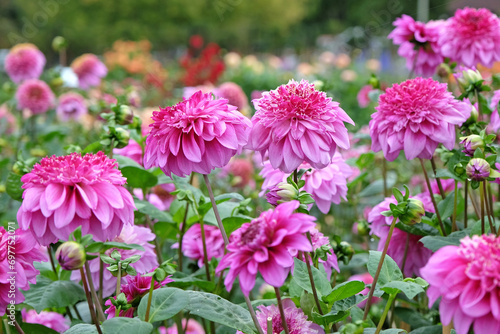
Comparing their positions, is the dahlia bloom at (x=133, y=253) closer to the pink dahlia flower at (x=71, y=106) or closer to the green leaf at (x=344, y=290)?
the green leaf at (x=344, y=290)

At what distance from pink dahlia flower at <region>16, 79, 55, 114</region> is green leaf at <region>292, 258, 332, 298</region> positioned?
186 cm

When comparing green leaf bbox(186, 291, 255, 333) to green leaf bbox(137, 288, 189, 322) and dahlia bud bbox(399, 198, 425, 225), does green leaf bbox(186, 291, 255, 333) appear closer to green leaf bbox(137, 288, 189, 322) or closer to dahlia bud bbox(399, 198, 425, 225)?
green leaf bbox(137, 288, 189, 322)

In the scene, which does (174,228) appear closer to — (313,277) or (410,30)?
(313,277)


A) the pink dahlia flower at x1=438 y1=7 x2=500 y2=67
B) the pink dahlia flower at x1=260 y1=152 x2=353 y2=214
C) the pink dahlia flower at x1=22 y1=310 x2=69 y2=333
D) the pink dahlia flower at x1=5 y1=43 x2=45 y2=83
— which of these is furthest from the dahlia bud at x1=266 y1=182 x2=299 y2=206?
the pink dahlia flower at x1=5 y1=43 x2=45 y2=83

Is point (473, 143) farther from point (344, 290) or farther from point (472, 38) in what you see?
point (472, 38)

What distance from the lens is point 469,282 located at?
0.49 metres

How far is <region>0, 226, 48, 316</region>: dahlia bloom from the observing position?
670 millimetres

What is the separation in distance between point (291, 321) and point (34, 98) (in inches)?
75.3

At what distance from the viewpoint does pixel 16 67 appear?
2.65m

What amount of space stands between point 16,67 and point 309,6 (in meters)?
22.4

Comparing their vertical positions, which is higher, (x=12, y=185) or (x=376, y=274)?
(x=12, y=185)

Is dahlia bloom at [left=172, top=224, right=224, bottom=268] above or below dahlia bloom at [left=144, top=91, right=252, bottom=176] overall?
below

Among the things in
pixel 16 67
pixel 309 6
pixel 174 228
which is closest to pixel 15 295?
pixel 174 228

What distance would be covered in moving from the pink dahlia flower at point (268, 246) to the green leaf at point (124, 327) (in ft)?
0.45
